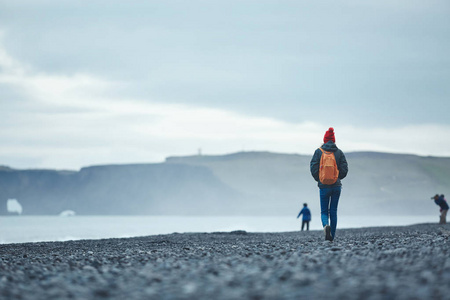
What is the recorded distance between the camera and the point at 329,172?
37.6 feet

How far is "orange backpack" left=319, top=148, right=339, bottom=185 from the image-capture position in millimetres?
11461

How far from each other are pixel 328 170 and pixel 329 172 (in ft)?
0.15

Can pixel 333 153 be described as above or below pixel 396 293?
above

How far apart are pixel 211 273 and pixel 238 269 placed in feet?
1.41

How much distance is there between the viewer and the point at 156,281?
20.2 feet

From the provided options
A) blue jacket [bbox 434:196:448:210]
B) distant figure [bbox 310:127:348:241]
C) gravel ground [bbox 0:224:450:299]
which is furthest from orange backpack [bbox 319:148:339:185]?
blue jacket [bbox 434:196:448:210]

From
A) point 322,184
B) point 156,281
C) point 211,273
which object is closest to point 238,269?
point 211,273

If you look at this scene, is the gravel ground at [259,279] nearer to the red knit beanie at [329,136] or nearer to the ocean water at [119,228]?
the red knit beanie at [329,136]

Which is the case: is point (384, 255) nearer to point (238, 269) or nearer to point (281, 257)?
point (281, 257)

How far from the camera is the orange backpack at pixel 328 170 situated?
1146 centimetres

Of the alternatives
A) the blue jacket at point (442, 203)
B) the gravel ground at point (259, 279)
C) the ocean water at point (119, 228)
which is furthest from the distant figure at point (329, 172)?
the ocean water at point (119, 228)

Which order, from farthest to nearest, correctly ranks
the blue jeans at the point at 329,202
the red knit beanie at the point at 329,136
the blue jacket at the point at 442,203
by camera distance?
the blue jacket at the point at 442,203
the red knit beanie at the point at 329,136
the blue jeans at the point at 329,202

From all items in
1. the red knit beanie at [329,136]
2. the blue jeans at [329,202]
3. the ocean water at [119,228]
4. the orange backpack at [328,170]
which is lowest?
the ocean water at [119,228]

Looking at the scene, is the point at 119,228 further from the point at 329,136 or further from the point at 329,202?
the point at 329,136
